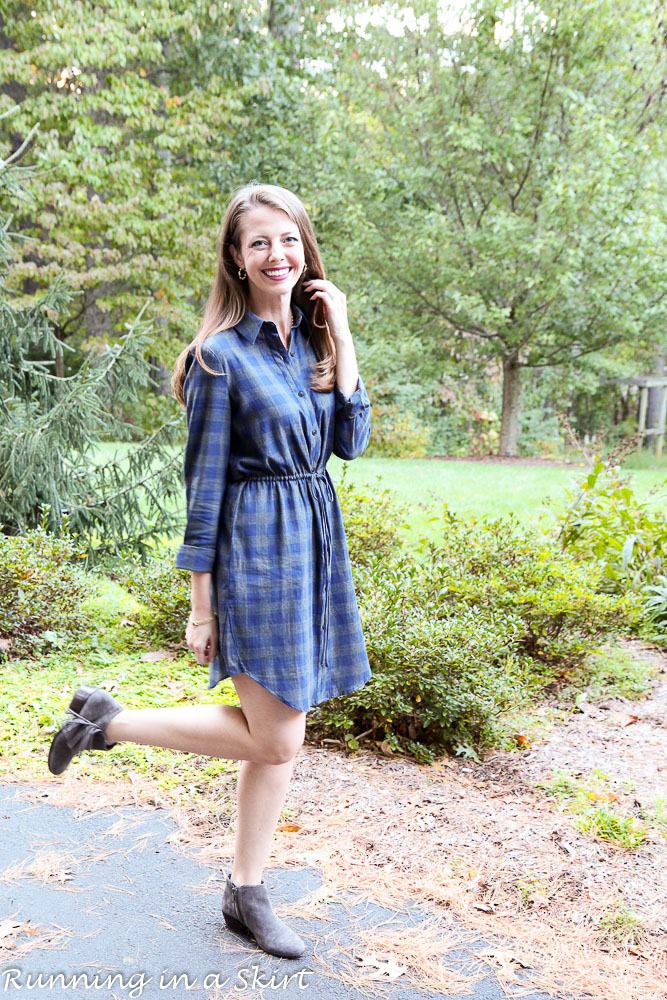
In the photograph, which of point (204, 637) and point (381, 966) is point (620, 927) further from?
point (204, 637)

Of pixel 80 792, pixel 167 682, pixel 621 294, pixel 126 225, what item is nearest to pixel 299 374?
pixel 80 792

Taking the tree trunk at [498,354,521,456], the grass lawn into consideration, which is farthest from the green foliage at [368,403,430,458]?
the tree trunk at [498,354,521,456]

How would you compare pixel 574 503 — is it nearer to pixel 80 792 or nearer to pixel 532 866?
pixel 532 866

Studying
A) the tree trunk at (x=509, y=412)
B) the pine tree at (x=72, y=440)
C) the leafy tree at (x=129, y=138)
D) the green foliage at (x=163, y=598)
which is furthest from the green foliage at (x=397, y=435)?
the green foliage at (x=163, y=598)

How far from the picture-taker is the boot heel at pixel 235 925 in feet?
7.88

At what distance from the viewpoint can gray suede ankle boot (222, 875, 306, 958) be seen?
232cm

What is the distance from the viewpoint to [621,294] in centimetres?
1379

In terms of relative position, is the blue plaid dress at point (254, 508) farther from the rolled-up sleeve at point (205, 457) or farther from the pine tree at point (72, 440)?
the pine tree at point (72, 440)

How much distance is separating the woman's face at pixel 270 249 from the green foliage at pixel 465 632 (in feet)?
6.06

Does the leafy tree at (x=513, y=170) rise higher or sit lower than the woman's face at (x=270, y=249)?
higher

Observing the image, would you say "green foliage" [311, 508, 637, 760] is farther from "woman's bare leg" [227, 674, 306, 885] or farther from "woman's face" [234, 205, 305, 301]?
"woman's face" [234, 205, 305, 301]

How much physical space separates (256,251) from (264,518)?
665 mm

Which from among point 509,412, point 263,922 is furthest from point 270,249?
point 509,412

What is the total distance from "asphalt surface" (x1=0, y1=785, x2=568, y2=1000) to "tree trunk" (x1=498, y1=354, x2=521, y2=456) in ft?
42.9
